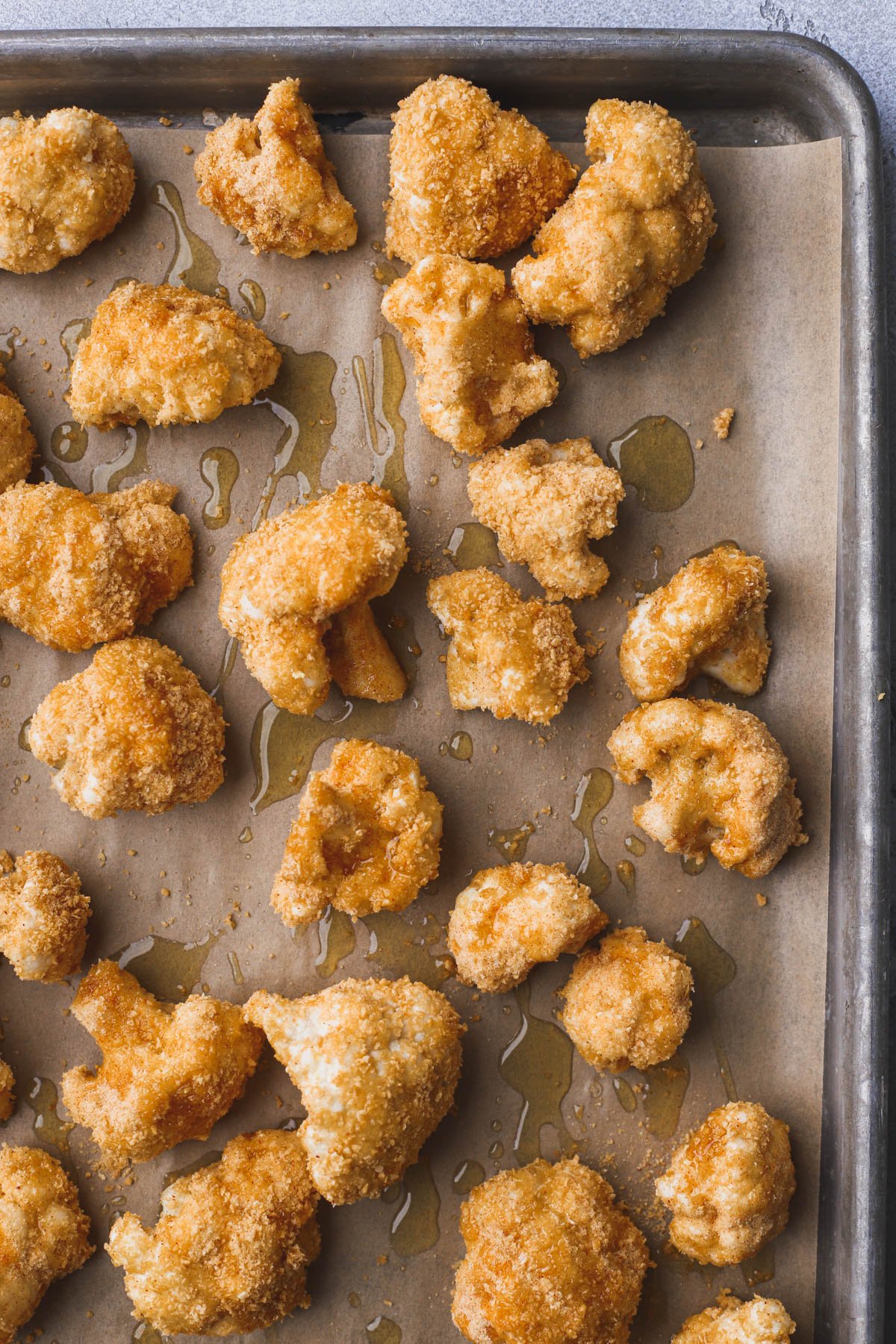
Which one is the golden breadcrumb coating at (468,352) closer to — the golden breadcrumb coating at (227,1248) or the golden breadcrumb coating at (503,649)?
the golden breadcrumb coating at (503,649)

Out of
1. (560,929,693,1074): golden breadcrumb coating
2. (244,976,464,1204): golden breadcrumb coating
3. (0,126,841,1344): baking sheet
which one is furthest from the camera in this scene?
(0,126,841,1344): baking sheet

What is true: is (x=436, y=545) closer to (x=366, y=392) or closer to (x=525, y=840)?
(x=366, y=392)

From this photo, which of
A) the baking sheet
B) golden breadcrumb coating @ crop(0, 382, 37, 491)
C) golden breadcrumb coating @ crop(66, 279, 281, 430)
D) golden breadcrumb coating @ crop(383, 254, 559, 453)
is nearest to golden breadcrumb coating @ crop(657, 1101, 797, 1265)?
the baking sheet

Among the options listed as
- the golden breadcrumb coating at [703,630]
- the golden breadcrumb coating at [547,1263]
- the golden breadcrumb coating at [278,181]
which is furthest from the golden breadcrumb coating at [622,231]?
the golden breadcrumb coating at [547,1263]

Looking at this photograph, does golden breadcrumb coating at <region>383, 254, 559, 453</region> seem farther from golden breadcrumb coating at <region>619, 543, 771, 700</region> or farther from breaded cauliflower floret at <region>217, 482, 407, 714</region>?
golden breadcrumb coating at <region>619, 543, 771, 700</region>

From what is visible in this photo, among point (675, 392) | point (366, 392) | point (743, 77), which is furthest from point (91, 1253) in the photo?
point (743, 77)

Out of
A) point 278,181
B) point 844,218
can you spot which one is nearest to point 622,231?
point 844,218

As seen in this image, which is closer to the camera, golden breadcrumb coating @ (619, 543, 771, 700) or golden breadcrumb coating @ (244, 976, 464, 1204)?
golden breadcrumb coating @ (244, 976, 464, 1204)
